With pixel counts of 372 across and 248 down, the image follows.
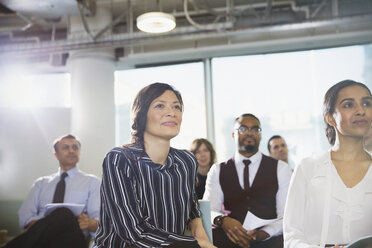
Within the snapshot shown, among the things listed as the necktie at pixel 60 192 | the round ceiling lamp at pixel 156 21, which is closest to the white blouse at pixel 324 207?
the necktie at pixel 60 192

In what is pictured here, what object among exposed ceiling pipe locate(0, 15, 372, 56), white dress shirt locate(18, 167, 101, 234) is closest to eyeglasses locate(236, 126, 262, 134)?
white dress shirt locate(18, 167, 101, 234)

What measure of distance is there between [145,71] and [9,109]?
78.7 inches

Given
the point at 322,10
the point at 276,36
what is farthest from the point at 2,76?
the point at 322,10

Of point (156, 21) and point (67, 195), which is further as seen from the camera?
point (156, 21)

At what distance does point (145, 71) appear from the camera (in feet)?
12.3

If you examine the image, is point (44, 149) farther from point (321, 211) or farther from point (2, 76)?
point (321, 211)

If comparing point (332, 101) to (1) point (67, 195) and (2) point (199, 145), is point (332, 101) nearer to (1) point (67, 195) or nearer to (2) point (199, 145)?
(2) point (199, 145)

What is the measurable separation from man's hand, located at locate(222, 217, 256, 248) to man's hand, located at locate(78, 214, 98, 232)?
3.58ft

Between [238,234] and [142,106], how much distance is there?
1.12m

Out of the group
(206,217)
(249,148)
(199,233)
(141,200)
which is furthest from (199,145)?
(141,200)

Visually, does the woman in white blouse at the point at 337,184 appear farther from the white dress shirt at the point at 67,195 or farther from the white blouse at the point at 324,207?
the white dress shirt at the point at 67,195

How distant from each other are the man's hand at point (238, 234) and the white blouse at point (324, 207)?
1.97ft

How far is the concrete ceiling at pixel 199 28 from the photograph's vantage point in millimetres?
4152

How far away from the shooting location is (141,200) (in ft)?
5.36
